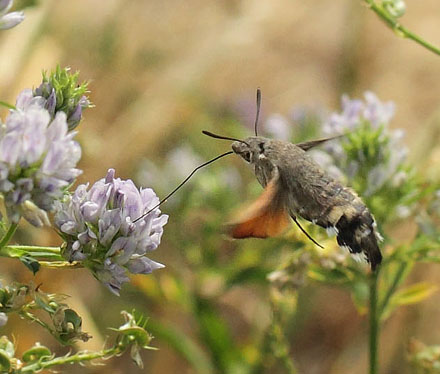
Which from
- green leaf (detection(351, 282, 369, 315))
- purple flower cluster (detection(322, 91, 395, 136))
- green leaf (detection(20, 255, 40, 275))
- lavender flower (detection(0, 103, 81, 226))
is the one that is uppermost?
lavender flower (detection(0, 103, 81, 226))

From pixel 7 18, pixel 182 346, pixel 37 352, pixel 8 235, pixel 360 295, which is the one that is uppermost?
pixel 7 18

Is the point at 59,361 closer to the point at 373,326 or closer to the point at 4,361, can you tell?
the point at 4,361

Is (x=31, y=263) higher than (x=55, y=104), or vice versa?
(x=55, y=104)

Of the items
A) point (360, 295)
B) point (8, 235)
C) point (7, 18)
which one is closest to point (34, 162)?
point (8, 235)

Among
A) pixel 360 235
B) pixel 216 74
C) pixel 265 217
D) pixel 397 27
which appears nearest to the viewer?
pixel 265 217

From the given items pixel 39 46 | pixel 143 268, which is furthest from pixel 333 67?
pixel 143 268

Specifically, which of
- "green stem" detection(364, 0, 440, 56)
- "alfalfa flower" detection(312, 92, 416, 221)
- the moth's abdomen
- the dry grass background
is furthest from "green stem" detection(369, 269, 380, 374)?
"green stem" detection(364, 0, 440, 56)

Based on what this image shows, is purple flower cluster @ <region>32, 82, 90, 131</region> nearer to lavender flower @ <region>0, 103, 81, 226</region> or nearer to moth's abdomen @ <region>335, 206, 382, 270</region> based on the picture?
lavender flower @ <region>0, 103, 81, 226</region>

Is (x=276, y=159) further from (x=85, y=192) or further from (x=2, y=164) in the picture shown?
(x=2, y=164)
